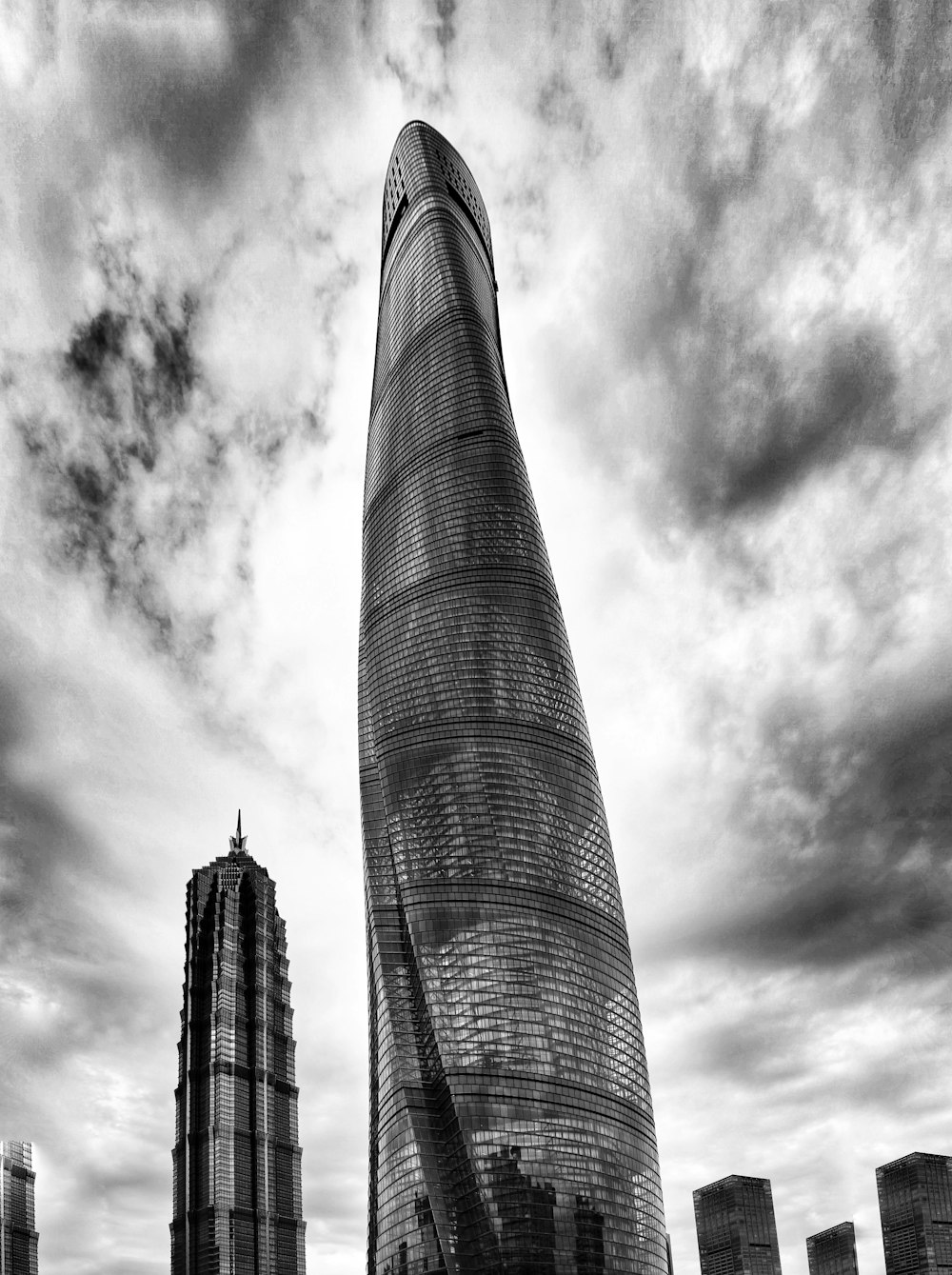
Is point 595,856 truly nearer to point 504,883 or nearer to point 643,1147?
point 504,883

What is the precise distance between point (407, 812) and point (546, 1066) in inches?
1103

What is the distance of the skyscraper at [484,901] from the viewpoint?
104 metres

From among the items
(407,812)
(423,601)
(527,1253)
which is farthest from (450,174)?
(527,1253)

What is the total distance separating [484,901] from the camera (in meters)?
112

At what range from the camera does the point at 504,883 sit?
11356 centimetres

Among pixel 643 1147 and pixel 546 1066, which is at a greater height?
pixel 546 1066

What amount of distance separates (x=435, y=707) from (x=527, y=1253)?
52.4m

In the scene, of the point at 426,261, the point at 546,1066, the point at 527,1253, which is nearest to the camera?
the point at 527,1253

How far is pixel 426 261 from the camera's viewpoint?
161m

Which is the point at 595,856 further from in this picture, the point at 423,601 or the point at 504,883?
the point at 423,601

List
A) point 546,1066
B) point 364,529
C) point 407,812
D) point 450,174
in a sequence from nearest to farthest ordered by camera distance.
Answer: point 546,1066 < point 407,812 < point 364,529 < point 450,174

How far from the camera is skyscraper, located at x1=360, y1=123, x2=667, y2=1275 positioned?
342 feet

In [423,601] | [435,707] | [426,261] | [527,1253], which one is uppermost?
[426,261]

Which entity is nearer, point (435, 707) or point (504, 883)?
point (504, 883)
